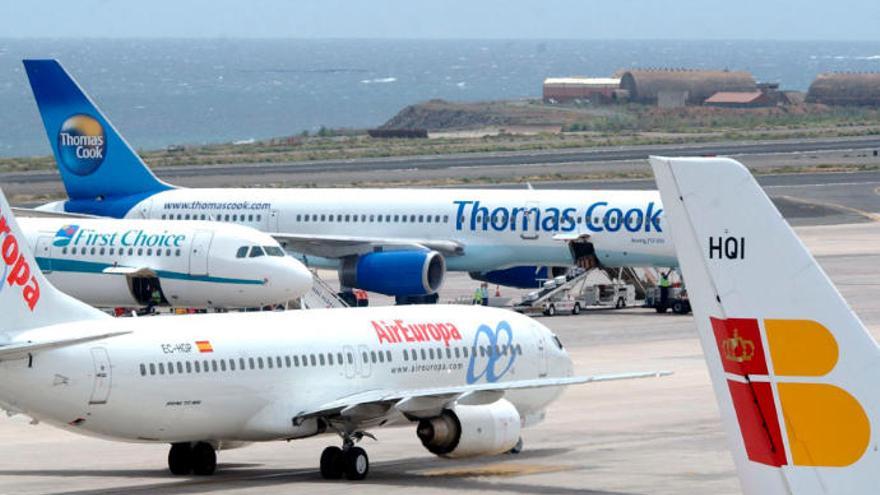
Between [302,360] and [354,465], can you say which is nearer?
[354,465]

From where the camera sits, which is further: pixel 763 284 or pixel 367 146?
pixel 367 146

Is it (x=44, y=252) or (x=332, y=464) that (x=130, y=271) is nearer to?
(x=44, y=252)

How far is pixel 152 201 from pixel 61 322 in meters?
39.0

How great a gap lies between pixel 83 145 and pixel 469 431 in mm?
38437

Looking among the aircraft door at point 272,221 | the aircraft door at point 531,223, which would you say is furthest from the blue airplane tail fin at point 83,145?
the aircraft door at point 531,223

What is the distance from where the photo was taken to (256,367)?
31.2 m

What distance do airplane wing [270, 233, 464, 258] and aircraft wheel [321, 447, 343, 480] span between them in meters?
31.6

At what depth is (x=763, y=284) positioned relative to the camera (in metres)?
11.2

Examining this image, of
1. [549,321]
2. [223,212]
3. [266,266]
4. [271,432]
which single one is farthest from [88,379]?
[223,212]

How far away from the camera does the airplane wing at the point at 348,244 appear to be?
63906mm

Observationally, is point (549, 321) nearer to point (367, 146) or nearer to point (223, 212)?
point (223, 212)

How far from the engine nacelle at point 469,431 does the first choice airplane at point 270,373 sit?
1.0 inches

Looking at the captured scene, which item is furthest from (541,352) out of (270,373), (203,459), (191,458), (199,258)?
(199,258)

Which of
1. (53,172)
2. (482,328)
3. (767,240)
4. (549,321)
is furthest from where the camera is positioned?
→ (53,172)
